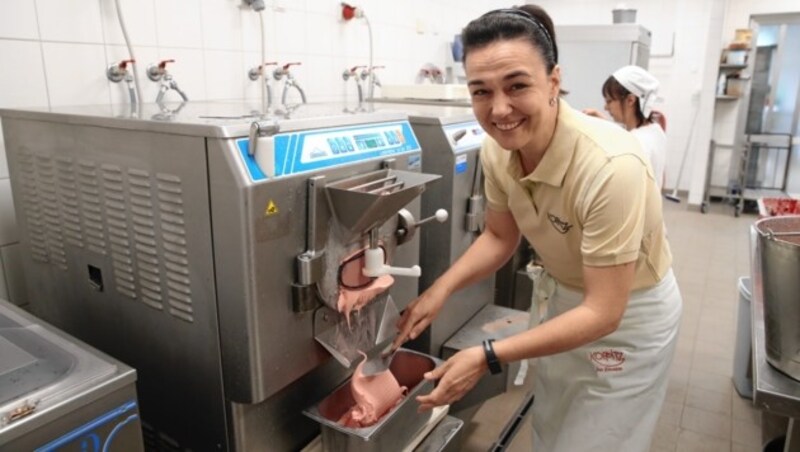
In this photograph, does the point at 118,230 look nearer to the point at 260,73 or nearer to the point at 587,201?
the point at 587,201

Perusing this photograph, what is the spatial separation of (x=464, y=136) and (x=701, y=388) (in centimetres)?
179

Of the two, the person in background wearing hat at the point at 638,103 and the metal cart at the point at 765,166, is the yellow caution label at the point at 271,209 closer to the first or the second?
the person in background wearing hat at the point at 638,103

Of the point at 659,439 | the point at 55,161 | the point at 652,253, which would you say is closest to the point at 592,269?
the point at 652,253

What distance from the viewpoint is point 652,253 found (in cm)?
131

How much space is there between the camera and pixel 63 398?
30.8 inches

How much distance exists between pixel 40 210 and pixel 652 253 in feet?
4.91

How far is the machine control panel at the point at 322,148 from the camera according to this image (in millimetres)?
1020

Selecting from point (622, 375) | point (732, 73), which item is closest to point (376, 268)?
point (622, 375)

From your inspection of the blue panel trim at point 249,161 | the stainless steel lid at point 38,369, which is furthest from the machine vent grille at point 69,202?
the blue panel trim at point 249,161

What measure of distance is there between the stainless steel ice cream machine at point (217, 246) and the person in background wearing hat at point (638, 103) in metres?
1.51

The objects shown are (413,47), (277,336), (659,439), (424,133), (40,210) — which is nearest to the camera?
(277,336)

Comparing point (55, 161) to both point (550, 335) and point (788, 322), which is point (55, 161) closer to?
point (550, 335)

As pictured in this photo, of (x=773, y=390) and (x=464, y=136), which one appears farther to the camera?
(x=464, y=136)

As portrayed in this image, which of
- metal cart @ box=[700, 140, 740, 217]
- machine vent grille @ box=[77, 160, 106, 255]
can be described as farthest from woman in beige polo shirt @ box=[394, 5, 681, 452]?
metal cart @ box=[700, 140, 740, 217]
